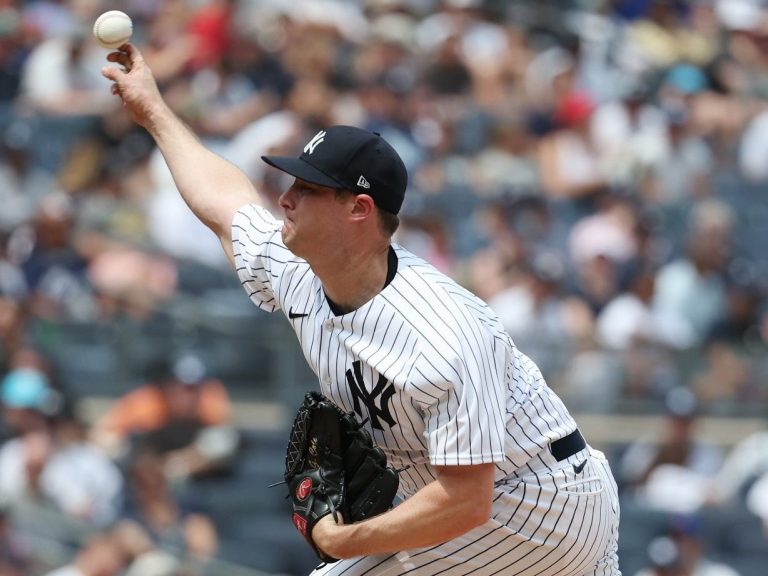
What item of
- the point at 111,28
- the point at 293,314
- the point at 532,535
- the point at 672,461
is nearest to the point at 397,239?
the point at 672,461

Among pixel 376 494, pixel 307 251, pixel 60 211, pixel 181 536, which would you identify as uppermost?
pixel 60 211

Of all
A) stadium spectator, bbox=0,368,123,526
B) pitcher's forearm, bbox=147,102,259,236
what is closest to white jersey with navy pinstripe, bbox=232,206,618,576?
pitcher's forearm, bbox=147,102,259,236

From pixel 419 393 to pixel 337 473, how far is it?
34cm

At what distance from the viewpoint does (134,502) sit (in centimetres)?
740

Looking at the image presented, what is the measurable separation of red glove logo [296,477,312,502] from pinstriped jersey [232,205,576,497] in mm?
193

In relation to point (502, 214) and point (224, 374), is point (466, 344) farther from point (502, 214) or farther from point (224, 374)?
point (502, 214)

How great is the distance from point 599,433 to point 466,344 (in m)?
4.91

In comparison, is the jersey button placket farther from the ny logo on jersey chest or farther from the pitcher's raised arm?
the pitcher's raised arm

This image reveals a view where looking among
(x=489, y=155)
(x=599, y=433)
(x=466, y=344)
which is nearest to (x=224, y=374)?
(x=599, y=433)

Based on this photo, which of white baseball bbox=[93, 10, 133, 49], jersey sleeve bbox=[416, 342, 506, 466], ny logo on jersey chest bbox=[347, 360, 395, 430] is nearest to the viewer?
jersey sleeve bbox=[416, 342, 506, 466]

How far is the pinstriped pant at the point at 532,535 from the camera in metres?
3.31

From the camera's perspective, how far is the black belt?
335 cm

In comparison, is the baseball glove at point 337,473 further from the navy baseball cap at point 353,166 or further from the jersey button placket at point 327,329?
the navy baseball cap at point 353,166

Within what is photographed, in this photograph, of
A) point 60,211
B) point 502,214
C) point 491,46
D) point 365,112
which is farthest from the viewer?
point 491,46
